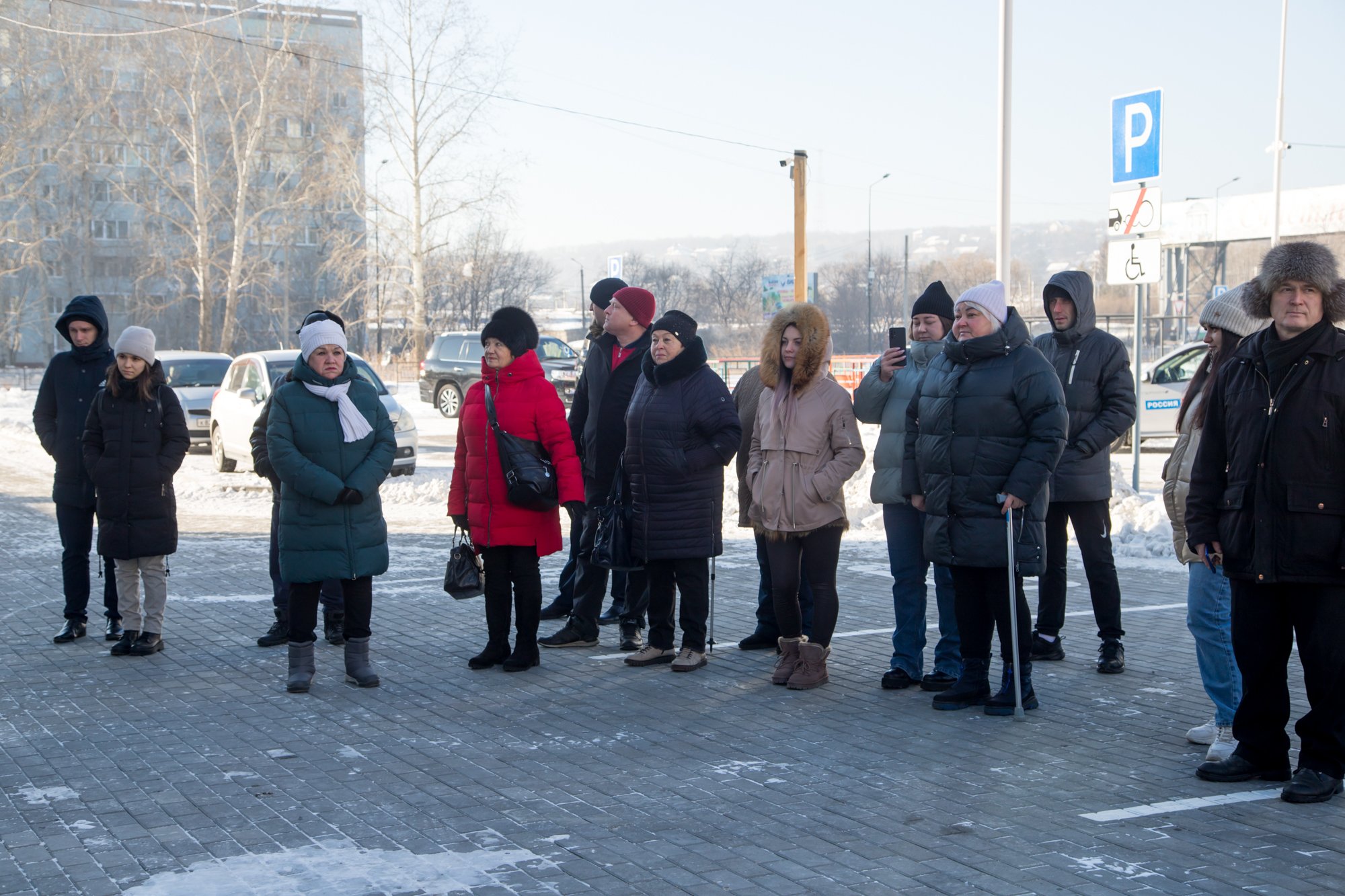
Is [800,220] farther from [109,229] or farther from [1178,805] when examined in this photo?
[109,229]

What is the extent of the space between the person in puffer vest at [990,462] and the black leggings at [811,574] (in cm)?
60

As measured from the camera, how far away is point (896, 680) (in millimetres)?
6566

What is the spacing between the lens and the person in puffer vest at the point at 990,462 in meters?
5.85

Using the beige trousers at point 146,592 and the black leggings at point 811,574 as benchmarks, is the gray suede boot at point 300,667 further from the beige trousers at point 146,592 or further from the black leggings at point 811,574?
the black leggings at point 811,574

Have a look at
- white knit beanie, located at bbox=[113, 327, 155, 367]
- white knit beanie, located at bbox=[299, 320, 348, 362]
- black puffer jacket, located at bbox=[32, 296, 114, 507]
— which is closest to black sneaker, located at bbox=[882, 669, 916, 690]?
white knit beanie, located at bbox=[299, 320, 348, 362]

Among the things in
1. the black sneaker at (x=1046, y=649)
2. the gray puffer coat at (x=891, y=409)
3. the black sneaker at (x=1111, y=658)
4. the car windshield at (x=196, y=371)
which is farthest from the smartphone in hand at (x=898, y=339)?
the car windshield at (x=196, y=371)

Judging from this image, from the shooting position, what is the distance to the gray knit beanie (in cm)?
530

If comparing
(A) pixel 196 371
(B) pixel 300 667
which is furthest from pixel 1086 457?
(A) pixel 196 371

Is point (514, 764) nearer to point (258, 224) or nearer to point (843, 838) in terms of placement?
point (843, 838)

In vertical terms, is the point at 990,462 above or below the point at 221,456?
above

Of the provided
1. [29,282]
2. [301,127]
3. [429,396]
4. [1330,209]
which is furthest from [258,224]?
[1330,209]

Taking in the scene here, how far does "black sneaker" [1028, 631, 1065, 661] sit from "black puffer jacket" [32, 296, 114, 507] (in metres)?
5.56

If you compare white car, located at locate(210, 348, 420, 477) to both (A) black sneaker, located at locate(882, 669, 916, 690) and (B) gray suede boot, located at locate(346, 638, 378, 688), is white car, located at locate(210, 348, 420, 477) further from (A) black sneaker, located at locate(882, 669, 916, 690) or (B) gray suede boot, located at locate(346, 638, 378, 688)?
(A) black sneaker, located at locate(882, 669, 916, 690)

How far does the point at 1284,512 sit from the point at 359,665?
4421mm
